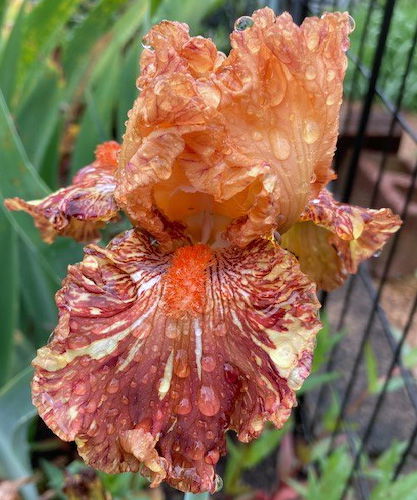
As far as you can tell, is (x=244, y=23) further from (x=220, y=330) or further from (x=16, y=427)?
(x=16, y=427)

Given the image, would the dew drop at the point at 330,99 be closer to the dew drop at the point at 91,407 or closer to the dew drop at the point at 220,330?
the dew drop at the point at 220,330

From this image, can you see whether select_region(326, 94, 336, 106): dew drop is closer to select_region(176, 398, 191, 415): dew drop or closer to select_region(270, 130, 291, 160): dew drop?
select_region(270, 130, 291, 160): dew drop

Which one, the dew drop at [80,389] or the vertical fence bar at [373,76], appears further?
the vertical fence bar at [373,76]

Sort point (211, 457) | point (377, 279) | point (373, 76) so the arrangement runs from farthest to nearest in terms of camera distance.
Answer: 1. point (377, 279)
2. point (373, 76)
3. point (211, 457)

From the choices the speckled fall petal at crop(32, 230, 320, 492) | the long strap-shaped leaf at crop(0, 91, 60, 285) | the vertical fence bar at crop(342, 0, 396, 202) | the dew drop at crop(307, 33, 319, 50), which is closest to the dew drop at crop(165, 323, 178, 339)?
the speckled fall petal at crop(32, 230, 320, 492)

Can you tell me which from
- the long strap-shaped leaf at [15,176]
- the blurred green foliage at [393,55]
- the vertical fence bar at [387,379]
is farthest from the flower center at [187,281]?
the blurred green foliage at [393,55]

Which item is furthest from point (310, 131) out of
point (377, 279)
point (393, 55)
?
point (393, 55)
